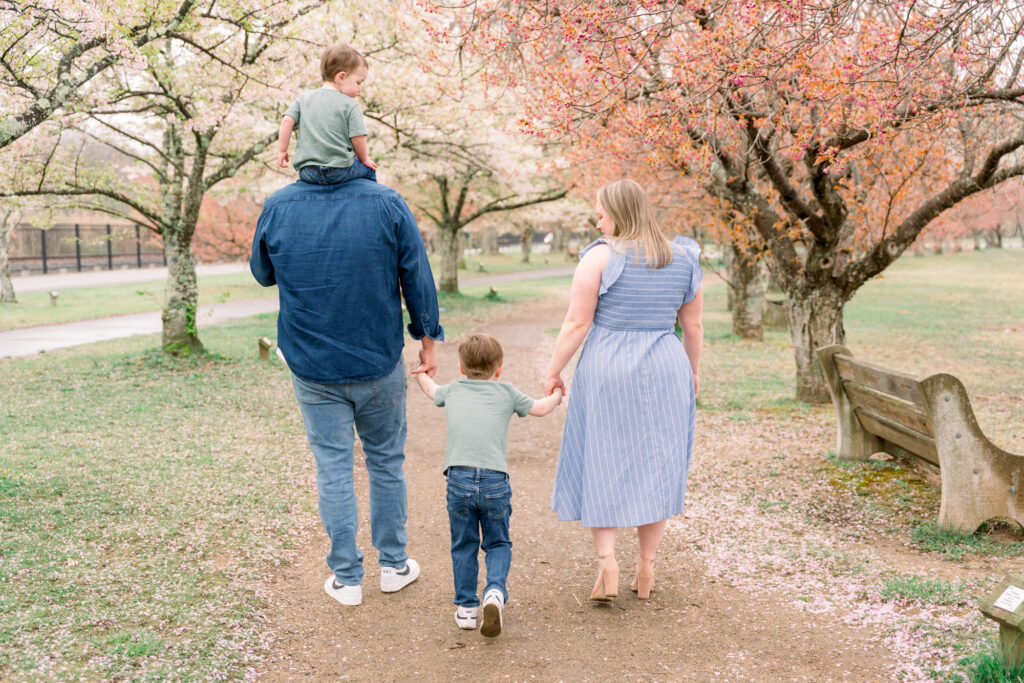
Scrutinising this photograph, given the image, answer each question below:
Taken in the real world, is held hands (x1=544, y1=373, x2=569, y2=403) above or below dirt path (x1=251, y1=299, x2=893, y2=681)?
above

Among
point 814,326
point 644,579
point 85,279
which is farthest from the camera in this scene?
point 85,279

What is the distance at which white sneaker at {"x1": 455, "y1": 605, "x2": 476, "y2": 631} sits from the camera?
3.77 meters

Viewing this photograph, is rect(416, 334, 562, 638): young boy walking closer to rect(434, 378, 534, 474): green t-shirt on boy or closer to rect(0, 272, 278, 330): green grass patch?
rect(434, 378, 534, 474): green t-shirt on boy

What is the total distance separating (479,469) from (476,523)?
28 cm

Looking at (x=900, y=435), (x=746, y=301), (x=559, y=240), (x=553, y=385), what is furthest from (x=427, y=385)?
(x=559, y=240)

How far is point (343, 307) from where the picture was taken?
3.72 meters

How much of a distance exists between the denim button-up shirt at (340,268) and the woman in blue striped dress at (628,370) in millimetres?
728

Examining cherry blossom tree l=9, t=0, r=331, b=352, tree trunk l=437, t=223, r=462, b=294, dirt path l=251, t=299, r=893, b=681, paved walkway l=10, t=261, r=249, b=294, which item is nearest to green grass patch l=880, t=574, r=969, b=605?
dirt path l=251, t=299, r=893, b=681

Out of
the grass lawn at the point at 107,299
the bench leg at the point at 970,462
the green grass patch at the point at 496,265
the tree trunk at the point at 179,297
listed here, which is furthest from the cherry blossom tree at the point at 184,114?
the green grass patch at the point at 496,265

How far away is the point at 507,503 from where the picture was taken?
12.1 ft

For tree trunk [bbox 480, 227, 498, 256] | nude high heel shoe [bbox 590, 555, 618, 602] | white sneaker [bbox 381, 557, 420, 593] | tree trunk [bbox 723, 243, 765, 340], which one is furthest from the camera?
tree trunk [bbox 480, 227, 498, 256]

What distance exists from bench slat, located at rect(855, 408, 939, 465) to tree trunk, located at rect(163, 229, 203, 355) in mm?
8946

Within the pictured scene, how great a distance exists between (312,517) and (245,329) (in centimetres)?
1238

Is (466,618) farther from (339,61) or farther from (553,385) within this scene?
(339,61)
